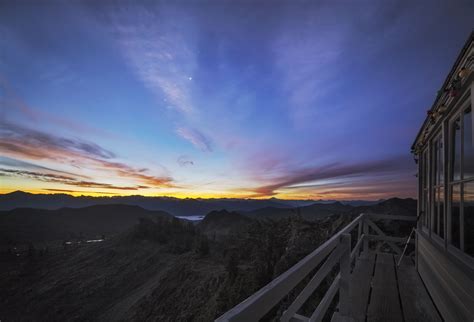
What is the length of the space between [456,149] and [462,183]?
48cm

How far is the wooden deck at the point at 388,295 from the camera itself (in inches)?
127

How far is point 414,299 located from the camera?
3.77 m

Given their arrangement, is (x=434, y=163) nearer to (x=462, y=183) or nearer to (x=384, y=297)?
(x=462, y=183)

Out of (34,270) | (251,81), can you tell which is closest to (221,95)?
(251,81)

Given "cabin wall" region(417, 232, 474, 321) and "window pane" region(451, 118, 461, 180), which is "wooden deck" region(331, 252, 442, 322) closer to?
"cabin wall" region(417, 232, 474, 321)

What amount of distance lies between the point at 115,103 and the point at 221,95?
16.2 feet

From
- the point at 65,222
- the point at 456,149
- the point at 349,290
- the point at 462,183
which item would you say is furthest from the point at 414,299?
the point at 65,222

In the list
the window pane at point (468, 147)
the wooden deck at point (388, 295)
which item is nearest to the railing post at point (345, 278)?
the wooden deck at point (388, 295)

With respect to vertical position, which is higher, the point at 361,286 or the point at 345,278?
the point at 345,278

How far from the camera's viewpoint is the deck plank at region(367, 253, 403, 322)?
3.21m

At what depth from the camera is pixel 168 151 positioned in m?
17.2

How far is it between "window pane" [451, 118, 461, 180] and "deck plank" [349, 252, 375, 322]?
2186 millimetres

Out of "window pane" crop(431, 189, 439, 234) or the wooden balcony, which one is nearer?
the wooden balcony

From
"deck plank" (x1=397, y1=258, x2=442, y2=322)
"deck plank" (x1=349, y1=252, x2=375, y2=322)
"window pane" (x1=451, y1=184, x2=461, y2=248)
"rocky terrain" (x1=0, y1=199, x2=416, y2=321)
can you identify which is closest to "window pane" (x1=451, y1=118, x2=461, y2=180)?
"window pane" (x1=451, y1=184, x2=461, y2=248)
